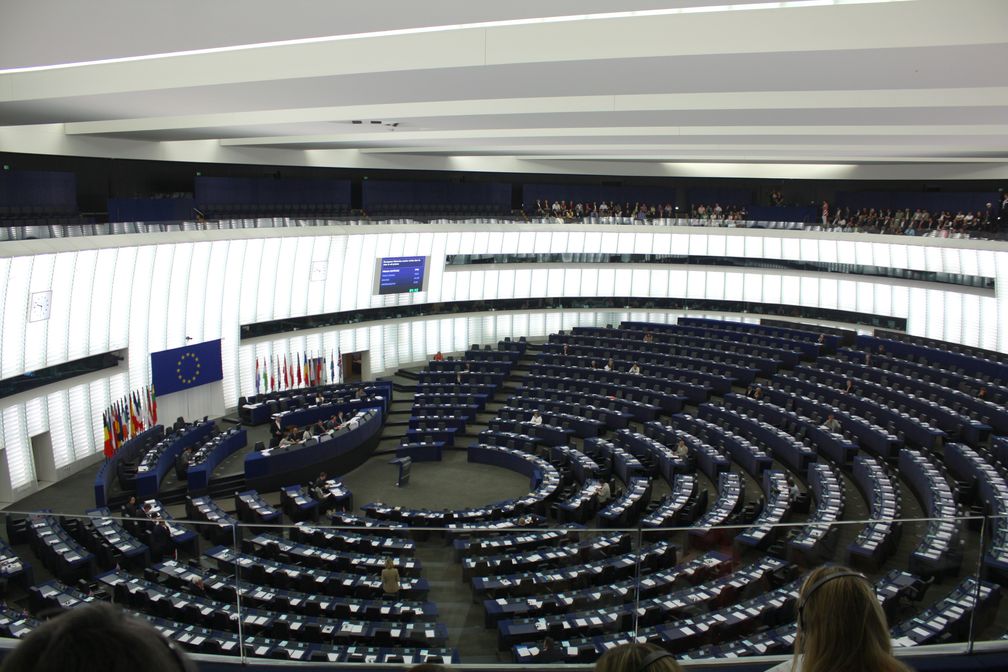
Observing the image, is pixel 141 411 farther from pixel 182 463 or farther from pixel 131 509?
pixel 131 509

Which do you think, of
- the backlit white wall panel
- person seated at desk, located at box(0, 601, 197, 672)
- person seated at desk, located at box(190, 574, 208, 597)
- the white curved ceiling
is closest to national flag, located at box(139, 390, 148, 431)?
the backlit white wall panel

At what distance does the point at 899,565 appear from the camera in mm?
7258

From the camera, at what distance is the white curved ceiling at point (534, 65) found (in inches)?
261

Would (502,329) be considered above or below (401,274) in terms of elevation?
below

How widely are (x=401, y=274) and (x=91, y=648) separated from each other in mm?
26922

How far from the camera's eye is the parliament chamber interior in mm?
6871

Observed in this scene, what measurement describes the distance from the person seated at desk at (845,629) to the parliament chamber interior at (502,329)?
0.72 m

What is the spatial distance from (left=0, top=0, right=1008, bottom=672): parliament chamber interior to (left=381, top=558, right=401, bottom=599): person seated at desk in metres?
0.08

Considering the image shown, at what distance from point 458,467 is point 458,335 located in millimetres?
10482

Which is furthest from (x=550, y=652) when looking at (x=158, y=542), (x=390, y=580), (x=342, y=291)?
(x=342, y=291)

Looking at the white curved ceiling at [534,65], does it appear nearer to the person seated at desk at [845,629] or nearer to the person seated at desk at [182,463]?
the person seated at desk at [845,629]

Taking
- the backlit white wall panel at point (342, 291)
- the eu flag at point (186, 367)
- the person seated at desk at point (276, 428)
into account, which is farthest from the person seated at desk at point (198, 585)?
the eu flag at point (186, 367)

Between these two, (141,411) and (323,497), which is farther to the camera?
(141,411)

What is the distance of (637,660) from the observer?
184 cm
